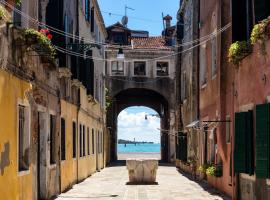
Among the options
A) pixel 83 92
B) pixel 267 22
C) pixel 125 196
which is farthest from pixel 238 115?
pixel 83 92

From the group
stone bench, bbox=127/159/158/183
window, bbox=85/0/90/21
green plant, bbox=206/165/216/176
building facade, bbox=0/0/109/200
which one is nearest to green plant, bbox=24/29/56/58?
building facade, bbox=0/0/109/200

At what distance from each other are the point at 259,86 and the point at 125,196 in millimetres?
6092

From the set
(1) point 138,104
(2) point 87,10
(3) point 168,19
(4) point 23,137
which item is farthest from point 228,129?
(3) point 168,19

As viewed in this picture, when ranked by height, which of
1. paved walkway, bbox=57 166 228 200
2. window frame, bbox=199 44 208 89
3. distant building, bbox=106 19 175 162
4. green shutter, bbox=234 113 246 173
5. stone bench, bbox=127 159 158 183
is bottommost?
paved walkway, bbox=57 166 228 200

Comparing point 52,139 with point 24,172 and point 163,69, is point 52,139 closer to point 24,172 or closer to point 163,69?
point 24,172

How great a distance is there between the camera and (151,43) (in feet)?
162

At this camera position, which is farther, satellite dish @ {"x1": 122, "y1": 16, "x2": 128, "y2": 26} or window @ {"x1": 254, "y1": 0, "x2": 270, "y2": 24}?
Answer: satellite dish @ {"x1": 122, "y1": 16, "x2": 128, "y2": 26}

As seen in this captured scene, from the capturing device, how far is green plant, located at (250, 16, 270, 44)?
38.0 ft

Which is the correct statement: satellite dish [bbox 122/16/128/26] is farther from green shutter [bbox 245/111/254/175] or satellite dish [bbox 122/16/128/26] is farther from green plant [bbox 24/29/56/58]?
green shutter [bbox 245/111/254/175]

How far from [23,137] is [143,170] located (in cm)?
1003

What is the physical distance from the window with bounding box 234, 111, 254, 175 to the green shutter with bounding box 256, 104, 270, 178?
4.15 ft

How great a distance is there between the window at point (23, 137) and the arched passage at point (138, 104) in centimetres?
3359

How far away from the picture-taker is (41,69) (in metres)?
15.4

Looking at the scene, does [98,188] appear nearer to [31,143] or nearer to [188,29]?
[31,143]
